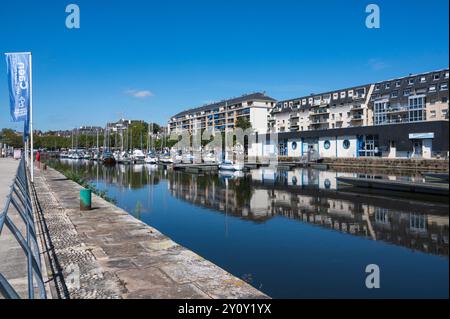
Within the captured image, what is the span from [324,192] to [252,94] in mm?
97576

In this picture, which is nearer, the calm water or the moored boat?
the calm water

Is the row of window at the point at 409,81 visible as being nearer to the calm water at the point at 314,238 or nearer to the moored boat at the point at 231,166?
the moored boat at the point at 231,166

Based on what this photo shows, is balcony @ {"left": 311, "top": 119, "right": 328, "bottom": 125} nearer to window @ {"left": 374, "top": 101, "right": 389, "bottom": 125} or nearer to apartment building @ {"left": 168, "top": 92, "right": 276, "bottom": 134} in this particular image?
window @ {"left": 374, "top": 101, "right": 389, "bottom": 125}

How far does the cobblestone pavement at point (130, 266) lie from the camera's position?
6.45 meters

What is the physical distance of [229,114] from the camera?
128 metres

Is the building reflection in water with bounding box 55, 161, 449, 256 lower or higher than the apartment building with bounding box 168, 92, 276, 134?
lower

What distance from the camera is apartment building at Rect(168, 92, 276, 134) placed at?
379 ft

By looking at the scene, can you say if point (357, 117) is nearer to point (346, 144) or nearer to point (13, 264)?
point (346, 144)

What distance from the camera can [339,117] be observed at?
278 feet

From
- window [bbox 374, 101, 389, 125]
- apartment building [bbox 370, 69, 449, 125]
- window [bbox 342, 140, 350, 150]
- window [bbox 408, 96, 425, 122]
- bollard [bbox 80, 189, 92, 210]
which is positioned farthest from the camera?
window [bbox 374, 101, 389, 125]

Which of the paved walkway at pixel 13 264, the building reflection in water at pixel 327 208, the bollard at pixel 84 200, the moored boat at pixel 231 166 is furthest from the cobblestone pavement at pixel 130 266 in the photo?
Result: the moored boat at pixel 231 166

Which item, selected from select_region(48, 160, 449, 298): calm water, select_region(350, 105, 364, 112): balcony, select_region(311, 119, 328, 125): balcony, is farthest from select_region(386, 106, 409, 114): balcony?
select_region(48, 160, 449, 298): calm water
